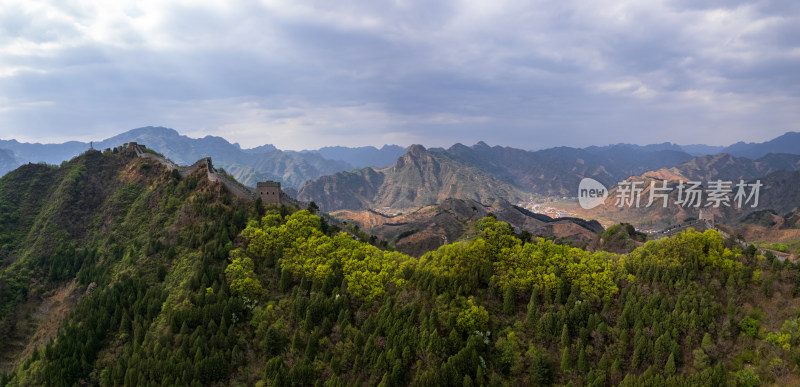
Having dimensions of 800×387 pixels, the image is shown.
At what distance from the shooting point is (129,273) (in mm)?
83625

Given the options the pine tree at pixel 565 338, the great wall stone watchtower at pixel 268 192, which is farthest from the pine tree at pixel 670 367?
the great wall stone watchtower at pixel 268 192

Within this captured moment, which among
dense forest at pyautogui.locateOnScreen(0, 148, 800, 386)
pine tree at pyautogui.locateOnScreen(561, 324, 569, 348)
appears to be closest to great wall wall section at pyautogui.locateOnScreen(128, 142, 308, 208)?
dense forest at pyautogui.locateOnScreen(0, 148, 800, 386)

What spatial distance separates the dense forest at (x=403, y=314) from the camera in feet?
188

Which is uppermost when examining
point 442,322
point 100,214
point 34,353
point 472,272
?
point 100,214

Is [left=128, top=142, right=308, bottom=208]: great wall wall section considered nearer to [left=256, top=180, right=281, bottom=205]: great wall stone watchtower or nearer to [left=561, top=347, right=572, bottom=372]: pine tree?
[left=256, top=180, right=281, bottom=205]: great wall stone watchtower

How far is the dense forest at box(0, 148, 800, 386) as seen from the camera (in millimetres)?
57281

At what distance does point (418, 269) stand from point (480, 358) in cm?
1878

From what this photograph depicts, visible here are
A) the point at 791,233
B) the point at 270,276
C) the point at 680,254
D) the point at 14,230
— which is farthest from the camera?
the point at 791,233

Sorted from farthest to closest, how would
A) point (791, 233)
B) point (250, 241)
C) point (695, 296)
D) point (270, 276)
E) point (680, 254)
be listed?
1. point (791, 233)
2. point (250, 241)
3. point (270, 276)
4. point (680, 254)
5. point (695, 296)

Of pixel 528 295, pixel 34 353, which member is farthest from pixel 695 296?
pixel 34 353

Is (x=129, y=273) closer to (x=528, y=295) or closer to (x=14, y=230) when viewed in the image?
(x=14, y=230)

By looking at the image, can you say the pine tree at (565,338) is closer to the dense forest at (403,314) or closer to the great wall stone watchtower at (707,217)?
the dense forest at (403,314)

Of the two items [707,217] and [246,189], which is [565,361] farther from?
[707,217]

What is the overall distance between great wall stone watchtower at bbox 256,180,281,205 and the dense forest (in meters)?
6.09
